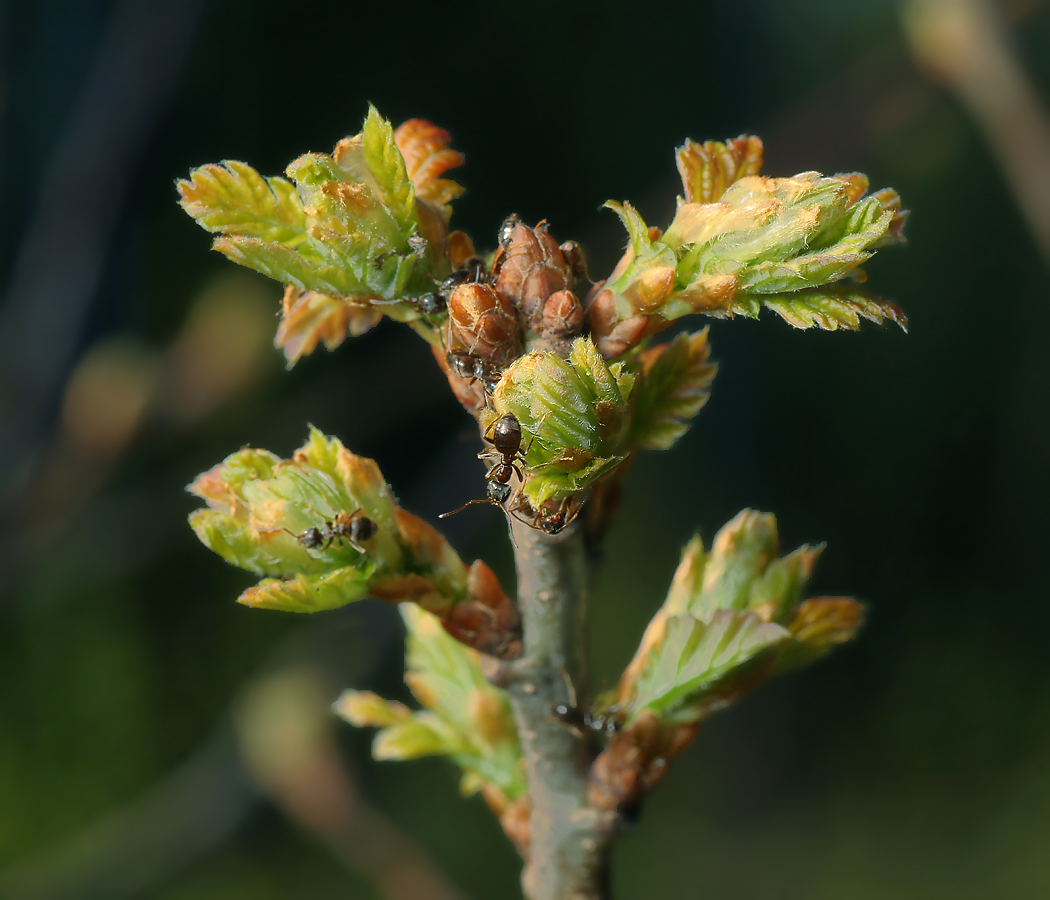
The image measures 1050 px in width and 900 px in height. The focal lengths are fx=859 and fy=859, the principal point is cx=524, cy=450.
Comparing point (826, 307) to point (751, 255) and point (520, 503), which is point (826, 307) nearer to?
point (751, 255)

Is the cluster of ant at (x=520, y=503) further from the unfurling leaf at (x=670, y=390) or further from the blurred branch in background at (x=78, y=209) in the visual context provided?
the blurred branch in background at (x=78, y=209)

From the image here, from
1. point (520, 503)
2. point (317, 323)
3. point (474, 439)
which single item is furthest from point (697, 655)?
point (474, 439)

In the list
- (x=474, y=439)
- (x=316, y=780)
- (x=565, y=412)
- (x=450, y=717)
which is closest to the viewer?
(x=565, y=412)

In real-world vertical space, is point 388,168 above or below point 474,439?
above

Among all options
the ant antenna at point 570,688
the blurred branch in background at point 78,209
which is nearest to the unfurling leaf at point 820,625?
the ant antenna at point 570,688

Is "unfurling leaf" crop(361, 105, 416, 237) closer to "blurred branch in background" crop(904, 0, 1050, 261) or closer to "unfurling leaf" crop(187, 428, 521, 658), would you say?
"unfurling leaf" crop(187, 428, 521, 658)
